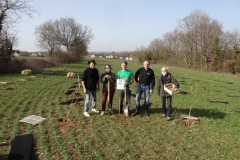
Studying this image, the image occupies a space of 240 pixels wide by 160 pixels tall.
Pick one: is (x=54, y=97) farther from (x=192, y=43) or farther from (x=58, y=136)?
(x=192, y=43)

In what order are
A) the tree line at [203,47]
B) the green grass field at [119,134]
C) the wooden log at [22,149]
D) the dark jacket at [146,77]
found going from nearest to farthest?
the wooden log at [22,149] < the green grass field at [119,134] < the dark jacket at [146,77] < the tree line at [203,47]

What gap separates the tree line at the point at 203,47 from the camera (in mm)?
42656

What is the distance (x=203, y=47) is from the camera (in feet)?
160

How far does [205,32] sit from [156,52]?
21.9 m

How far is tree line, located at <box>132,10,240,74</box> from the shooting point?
42.7 meters

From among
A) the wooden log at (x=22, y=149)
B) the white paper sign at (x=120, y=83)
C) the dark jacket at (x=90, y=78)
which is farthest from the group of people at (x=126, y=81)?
the wooden log at (x=22, y=149)

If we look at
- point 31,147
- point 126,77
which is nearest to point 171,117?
point 126,77

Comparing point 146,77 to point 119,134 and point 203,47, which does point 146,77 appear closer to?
point 119,134

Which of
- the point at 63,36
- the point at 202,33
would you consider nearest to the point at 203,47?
the point at 202,33

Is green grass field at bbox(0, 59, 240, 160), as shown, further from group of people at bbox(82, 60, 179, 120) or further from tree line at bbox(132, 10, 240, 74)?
tree line at bbox(132, 10, 240, 74)

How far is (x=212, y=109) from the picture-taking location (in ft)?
33.4

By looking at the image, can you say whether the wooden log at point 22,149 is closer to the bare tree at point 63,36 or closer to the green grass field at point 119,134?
the green grass field at point 119,134

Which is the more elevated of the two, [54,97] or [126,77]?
[126,77]

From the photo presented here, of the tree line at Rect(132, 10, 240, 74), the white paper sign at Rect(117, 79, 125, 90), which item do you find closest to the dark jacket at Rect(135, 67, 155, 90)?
the white paper sign at Rect(117, 79, 125, 90)
